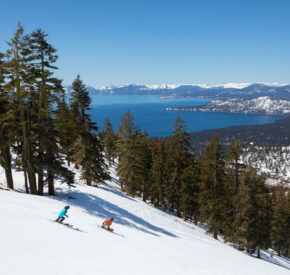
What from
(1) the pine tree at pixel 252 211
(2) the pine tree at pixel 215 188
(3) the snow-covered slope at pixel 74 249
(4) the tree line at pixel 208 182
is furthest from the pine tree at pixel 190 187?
(3) the snow-covered slope at pixel 74 249

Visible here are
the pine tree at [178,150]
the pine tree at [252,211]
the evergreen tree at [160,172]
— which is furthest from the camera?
the evergreen tree at [160,172]

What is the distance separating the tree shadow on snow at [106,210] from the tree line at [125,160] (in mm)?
2059

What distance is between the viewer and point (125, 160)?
114ft

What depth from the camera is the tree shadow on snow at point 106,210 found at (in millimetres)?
19141

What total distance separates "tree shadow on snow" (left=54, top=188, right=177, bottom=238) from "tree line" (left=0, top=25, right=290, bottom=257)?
2059 mm

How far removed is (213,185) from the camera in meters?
31.2

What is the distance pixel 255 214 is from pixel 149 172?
17638 mm

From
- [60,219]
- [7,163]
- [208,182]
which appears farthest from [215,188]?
[7,163]

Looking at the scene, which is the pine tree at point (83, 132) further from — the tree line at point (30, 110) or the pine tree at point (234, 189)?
the pine tree at point (234, 189)

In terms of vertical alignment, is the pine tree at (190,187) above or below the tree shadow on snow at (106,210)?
below

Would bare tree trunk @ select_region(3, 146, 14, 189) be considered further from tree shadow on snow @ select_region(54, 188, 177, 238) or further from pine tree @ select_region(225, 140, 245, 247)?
pine tree @ select_region(225, 140, 245, 247)

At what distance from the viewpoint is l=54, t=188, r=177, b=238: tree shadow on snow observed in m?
19.1

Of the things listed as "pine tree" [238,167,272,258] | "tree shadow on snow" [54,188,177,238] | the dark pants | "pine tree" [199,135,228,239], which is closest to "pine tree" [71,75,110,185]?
"tree shadow on snow" [54,188,177,238]

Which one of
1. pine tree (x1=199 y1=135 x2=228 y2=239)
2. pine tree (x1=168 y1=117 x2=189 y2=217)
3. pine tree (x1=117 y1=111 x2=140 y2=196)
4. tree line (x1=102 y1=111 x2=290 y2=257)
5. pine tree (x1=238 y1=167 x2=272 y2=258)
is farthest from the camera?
pine tree (x1=117 y1=111 x2=140 y2=196)
